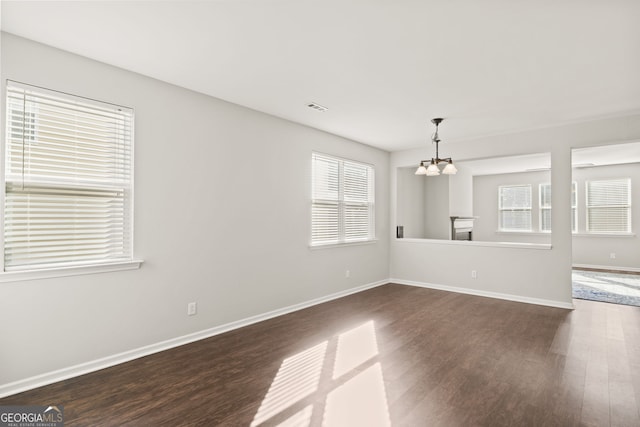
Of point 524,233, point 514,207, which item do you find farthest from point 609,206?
point 514,207

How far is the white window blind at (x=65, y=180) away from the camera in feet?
8.02

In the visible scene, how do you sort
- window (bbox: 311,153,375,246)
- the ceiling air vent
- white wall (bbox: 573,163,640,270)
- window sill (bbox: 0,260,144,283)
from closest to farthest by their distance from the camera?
window sill (bbox: 0,260,144,283), the ceiling air vent, window (bbox: 311,153,375,246), white wall (bbox: 573,163,640,270)

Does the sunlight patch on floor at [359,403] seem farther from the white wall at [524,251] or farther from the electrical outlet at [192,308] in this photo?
the white wall at [524,251]

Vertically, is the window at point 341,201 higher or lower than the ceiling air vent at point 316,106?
lower

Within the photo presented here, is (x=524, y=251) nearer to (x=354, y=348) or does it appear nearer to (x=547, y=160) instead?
(x=547, y=160)

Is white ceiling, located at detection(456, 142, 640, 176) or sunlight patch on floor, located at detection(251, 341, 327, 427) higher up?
white ceiling, located at detection(456, 142, 640, 176)

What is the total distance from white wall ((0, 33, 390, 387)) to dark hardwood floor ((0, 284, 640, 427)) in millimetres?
314

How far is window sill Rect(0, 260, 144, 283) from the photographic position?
239 cm

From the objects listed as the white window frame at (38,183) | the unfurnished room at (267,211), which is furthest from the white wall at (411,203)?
the white window frame at (38,183)

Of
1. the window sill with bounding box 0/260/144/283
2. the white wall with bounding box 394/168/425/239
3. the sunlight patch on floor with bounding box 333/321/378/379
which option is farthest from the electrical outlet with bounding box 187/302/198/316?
the white wall with bounding box 394/168/425/239

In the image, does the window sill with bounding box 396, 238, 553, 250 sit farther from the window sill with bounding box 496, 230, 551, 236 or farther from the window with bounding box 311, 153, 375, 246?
the window sill with bounding box 496, 230, 551, 236

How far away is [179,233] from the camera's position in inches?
132

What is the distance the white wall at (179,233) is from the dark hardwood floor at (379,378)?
314 millimetres

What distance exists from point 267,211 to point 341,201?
1.61m
